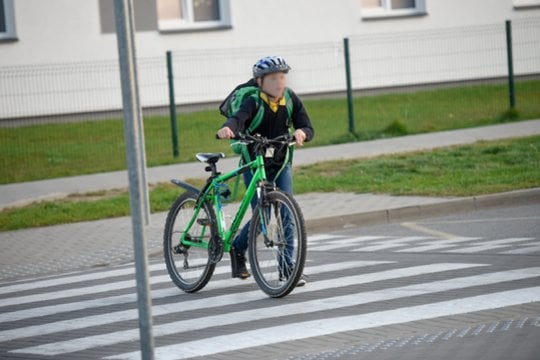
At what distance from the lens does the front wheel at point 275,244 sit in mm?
9672

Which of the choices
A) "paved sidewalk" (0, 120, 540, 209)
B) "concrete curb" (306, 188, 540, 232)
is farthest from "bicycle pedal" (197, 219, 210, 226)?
"paved sidewalk" (0, 120, 540, 209)

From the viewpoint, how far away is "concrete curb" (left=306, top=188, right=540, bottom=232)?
47.1 feet

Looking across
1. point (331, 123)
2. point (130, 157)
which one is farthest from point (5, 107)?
point (130, 157)

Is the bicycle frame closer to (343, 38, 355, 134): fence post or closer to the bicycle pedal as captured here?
the bicycle pedal

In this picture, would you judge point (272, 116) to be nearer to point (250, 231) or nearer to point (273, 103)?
point (273, 103)

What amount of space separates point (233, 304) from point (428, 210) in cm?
543

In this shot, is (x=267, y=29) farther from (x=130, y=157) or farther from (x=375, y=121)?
(x=130, y=157)

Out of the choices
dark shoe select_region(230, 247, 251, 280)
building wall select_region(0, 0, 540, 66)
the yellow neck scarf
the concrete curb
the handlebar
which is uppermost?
building wall select_region(0, 0, 540, 66)

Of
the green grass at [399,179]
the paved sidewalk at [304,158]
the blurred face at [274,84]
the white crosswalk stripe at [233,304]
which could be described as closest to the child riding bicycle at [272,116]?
the blurred face at [274,84]

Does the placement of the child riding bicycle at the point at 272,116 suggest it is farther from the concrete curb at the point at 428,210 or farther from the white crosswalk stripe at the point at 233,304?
the concrete curb at the point at 428,210

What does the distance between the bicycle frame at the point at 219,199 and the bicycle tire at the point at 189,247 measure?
0.03 metres

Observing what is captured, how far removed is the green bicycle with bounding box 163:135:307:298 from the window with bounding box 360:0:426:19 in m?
20.5

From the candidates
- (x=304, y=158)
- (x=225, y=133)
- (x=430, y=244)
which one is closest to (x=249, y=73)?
(x=304, y=158)

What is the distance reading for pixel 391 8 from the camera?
31.3m
